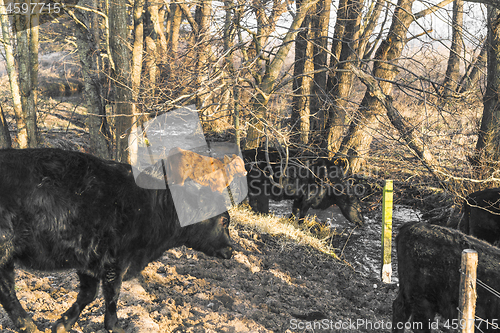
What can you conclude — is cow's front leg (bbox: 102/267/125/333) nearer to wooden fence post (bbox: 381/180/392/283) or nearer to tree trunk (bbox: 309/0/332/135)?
wooden fence post (bbox: 381/180/392/283)

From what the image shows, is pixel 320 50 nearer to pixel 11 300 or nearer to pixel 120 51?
pixel 120 51

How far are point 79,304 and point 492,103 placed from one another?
7.08m

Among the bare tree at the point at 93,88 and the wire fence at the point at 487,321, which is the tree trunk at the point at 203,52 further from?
the wire fence at the point at 487,321

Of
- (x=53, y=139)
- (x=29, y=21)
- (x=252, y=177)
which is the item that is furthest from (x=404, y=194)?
(x=53, y=139)

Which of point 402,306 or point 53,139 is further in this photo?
point 53,139

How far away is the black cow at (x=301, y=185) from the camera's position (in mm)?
8031

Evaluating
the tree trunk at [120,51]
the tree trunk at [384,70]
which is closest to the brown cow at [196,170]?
the tree trunk at [120,51]

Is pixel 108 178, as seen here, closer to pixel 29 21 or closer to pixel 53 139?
pixel 29 21

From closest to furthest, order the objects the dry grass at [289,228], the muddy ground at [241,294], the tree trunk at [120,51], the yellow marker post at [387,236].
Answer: the muddy ground at [241,294] → the yellow marker post at [387,236] → the dry grass at [289,228] → the tree trunk at [120,51]

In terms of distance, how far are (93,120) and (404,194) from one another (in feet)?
26.4

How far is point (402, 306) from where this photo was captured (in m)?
3.96

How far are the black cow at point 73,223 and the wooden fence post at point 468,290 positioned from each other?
285cm

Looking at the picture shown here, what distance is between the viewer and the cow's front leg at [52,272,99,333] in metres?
3.20

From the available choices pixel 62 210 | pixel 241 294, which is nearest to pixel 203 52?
pixel 62 210
